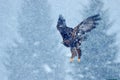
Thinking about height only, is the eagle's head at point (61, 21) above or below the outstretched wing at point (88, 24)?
above

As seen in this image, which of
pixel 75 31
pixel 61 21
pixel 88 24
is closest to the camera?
pixel 88 24

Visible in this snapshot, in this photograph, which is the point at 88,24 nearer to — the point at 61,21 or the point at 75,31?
the point at 75,31

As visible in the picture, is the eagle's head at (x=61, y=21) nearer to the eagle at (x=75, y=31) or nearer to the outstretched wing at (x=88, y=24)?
the eagle at (x=75, y=31)

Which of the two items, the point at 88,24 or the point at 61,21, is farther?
the point at 61,21

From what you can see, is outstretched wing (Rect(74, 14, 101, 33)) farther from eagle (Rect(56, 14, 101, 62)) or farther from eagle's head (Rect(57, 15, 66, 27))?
eagle's head (Rect(57, 15, 66, 27))

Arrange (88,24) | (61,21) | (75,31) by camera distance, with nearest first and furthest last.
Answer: (88,24), (61,21), (75,31)

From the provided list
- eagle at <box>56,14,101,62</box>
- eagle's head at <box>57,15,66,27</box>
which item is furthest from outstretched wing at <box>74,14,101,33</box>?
eagle's head at <box>57,15,66,27</box>

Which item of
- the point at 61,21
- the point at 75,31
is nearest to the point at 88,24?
the point at 75,31

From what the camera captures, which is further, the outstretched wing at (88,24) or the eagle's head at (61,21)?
the eagle's head at (61,21)

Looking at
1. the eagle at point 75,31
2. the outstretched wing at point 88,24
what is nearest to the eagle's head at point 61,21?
the eagle at point 75,31

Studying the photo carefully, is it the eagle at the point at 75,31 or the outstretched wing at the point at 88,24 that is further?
the eagle at the point at 75,31
